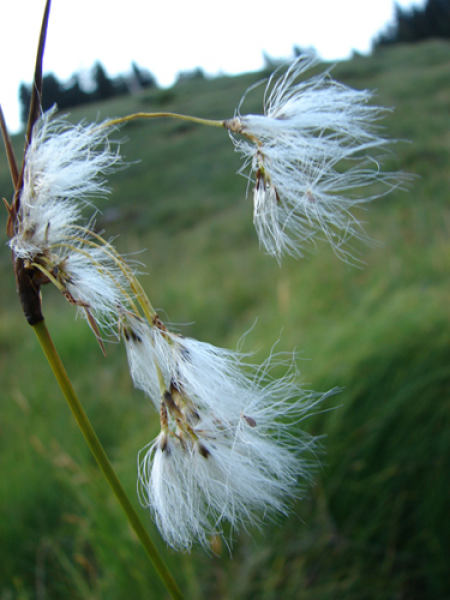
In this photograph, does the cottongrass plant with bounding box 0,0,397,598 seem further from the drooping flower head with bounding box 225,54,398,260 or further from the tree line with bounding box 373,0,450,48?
the tree line with bounding box 373,0,450,48

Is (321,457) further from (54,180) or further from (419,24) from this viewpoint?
(419,24)

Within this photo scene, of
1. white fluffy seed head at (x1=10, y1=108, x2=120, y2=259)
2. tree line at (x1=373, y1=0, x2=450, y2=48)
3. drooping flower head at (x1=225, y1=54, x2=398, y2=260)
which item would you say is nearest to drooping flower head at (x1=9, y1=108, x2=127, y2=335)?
white fluffy seed head at (x1=10, y1=108, x2=120, y2=259)

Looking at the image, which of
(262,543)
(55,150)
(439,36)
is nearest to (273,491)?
(55,150)

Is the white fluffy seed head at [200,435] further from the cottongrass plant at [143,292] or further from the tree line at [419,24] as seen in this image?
the tree line at [419,24]

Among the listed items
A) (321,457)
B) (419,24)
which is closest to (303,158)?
(321,457)

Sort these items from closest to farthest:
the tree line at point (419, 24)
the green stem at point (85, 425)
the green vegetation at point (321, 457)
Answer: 1. the green stem at point (85, 425)
2. the green vegetation at point (321, 457)
3. the tree line at point (419, 24)

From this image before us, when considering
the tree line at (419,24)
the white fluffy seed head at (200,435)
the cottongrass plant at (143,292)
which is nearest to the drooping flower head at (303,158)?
the cottongrass plant at (143,292)

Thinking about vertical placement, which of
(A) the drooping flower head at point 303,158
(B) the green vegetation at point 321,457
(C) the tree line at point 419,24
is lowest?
(B) the green vegetation at point 321,457

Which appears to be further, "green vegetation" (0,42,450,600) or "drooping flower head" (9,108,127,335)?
"green vegetation" (0,42,450,600)
